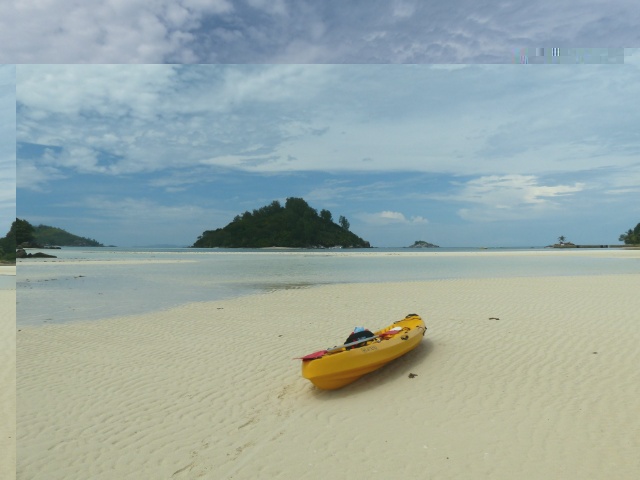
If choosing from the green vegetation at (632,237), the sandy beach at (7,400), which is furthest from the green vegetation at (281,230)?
the sandy beach at (7,400)

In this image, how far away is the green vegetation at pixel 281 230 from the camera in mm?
149625

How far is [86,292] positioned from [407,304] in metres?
16.0

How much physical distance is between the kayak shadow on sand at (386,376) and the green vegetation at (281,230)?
138 metres

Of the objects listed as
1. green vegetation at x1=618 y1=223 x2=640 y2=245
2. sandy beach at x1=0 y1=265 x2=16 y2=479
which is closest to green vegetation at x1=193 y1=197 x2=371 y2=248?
green vegetation at x1=618 y1=223 x2=640 y2=245

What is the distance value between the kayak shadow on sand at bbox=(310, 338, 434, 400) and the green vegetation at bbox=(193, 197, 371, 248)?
138m

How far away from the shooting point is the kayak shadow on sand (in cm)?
774

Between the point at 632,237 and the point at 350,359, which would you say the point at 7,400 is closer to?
the point at 350,359

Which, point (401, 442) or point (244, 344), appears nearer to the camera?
point (401, 442)

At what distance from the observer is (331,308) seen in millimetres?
16281

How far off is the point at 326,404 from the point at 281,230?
144 metres

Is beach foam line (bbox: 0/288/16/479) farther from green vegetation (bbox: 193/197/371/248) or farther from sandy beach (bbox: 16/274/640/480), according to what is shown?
green vegetation (bbox: 193/197/371/248)

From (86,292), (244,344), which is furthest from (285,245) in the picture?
(244,344)

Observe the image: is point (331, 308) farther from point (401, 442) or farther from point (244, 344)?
point (401, 442)

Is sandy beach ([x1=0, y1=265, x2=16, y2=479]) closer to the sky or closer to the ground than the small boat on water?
closer to the ground
